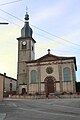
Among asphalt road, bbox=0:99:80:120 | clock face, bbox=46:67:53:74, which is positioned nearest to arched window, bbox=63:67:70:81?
clock face, bbox=46:67:53:74

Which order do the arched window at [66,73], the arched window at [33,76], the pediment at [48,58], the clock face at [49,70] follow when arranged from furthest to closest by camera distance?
1. the pediment at [48,58]
2. the arched window at [33,76]
3. the clock face at [49,70]
4. the arched window at [66,73]

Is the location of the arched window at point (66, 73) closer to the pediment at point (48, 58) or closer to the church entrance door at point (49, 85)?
the church entrance door at point (49, 85)

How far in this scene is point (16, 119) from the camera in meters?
12.8

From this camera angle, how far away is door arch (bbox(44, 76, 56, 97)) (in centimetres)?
5091

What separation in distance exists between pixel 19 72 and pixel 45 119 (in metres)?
43.5

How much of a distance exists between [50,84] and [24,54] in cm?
1071

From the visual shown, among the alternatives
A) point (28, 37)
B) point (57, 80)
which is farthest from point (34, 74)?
point (28, 37)

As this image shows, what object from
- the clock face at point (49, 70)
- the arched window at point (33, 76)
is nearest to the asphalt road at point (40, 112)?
the clock face at point (49, 70)

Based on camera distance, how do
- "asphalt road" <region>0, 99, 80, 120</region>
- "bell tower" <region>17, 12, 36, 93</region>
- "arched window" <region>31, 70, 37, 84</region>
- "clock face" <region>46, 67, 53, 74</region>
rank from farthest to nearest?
"bell tower" <region>17, 12, 36, 93</region>
"arched window" <region>31, 70, 37, 84</region>
"clock face" <region>46, 67, 53, 74</region>
"asphalt road" <region>0, 99, 80, 120</region>

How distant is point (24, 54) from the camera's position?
5759cm

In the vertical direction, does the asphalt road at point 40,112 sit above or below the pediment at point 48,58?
below

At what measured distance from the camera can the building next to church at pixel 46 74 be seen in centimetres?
5038

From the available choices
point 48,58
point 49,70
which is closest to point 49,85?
point 49,70

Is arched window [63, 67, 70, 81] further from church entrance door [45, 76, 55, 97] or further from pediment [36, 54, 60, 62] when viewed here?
pediment [36, 54, 60, 62]
